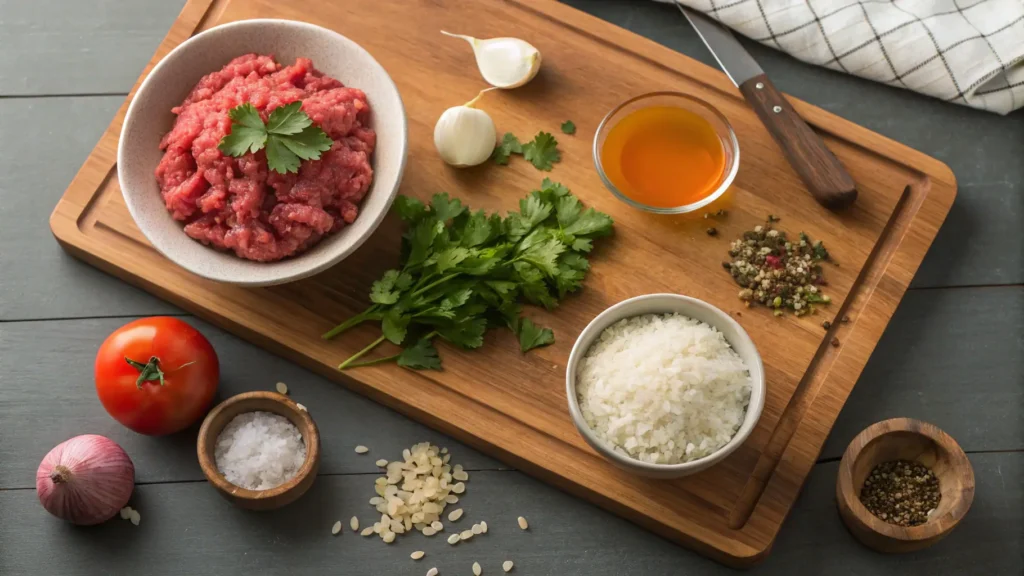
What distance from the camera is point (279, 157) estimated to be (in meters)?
2.62

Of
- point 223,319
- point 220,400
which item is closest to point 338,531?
point 220,400

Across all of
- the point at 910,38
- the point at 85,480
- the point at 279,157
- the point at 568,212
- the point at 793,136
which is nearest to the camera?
the point at 279,157

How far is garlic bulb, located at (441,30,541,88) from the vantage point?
3061mm

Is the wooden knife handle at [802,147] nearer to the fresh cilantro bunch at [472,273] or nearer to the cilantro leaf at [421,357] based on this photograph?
the fresh cilantro bunch at [472,273]

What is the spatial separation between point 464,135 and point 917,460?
5.51 feet

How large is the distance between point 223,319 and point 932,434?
84.0 inches

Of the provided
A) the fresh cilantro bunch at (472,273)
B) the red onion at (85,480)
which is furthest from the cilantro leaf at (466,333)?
the red onion at (85,480)

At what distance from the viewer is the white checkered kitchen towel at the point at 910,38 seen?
325 centimetres

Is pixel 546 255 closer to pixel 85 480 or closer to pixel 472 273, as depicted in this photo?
pixel 472 273

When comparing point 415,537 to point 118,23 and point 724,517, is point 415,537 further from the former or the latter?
point 118,23

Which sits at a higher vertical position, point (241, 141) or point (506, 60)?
point (506, 60)

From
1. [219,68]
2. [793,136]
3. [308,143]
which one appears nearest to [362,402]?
[308,143]

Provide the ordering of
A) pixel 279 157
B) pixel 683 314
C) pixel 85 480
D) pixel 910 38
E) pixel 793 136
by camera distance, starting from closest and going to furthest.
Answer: pixel 279 157
pixel 85 480
pixel 683 314
pixel 793 136
pixel 910 38

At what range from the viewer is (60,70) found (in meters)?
3.31
